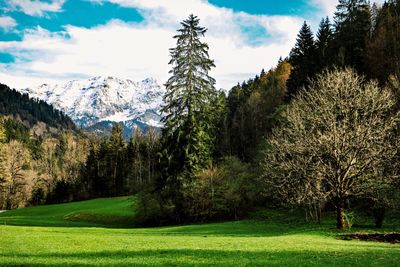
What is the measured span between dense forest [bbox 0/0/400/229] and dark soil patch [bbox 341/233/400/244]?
431 cm

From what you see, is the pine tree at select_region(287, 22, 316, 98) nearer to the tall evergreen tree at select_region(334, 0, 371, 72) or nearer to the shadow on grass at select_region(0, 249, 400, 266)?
the tall evergreen tree at select_region(334, 0, 371, 72)

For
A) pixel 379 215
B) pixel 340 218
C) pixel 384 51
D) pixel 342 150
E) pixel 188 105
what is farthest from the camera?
pixel 384 51

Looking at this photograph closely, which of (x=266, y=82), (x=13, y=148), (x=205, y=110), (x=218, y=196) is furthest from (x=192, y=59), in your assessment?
(x=13, y=148)

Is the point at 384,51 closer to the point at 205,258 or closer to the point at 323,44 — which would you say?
the point at 323,44

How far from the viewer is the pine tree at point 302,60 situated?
71.6 m

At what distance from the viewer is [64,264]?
53.7 feet

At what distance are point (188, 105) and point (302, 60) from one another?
33555 mm

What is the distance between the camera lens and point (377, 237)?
92.6ft

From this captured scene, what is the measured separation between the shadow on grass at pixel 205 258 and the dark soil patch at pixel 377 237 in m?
8.00

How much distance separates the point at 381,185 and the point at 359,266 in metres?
21.2

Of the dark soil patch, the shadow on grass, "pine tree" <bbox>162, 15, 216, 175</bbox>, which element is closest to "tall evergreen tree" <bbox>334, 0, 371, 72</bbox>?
"pine tree" <bbox>162, 15, 216, 175</bbox>

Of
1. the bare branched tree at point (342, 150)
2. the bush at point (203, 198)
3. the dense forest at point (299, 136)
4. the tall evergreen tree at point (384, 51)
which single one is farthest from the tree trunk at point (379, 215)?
the tall evergreen tree at point (384, 51)

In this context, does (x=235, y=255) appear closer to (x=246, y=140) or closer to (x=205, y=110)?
(x=205, y=110)

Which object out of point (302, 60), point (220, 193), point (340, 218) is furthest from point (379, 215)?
point (302, 60)
